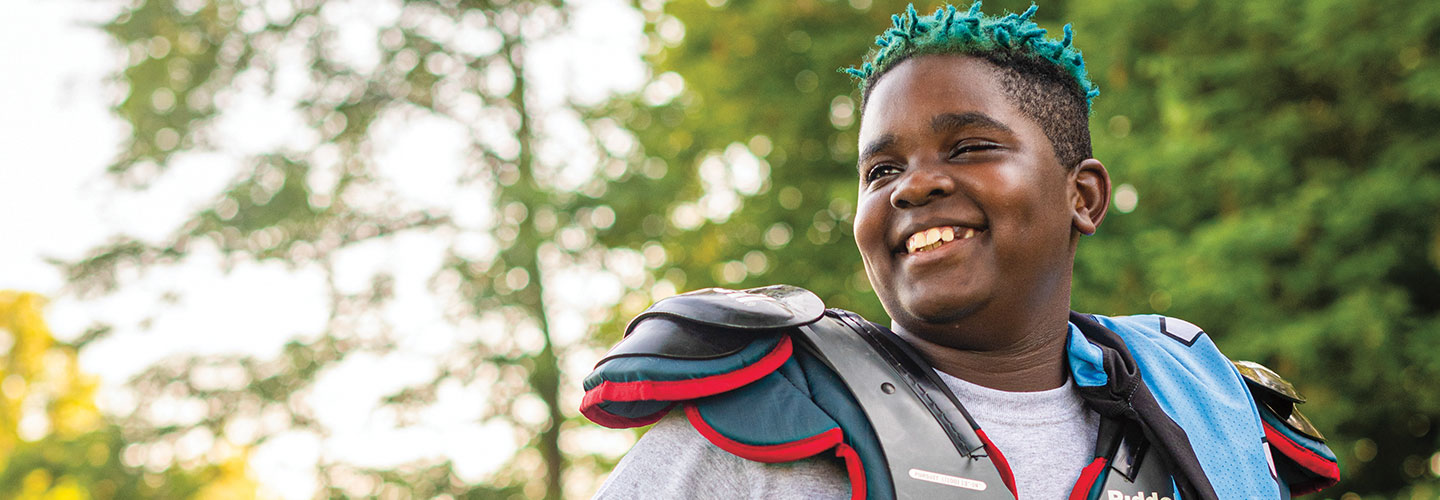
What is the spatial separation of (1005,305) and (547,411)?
10930mm

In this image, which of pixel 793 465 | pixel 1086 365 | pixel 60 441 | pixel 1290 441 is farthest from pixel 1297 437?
pixel 60 441

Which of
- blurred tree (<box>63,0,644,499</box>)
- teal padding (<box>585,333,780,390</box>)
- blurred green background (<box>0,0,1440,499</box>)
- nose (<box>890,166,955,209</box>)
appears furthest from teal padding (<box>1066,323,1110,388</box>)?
blurred tree (<box>63,0,644,499</box>)

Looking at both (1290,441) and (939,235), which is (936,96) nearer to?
(939,235)

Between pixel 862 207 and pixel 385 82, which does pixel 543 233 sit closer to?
pixel 385 82

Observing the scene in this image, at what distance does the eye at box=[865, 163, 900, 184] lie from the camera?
1986 mm

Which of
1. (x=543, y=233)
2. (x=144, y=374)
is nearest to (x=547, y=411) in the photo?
(x=543, y=233)

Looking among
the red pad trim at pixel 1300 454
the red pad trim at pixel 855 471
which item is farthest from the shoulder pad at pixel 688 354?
the red pad trim at pixel 1300 454

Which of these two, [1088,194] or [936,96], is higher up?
[936,96]

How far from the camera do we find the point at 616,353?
5.68 feet

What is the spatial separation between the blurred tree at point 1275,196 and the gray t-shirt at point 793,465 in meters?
5.39

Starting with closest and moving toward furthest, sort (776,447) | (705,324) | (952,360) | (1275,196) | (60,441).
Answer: (776,447)
(705,324)
(952,360)
(1275,196)
(60,441)

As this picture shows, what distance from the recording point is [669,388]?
1653mm

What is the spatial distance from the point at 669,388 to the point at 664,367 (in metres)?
0.03

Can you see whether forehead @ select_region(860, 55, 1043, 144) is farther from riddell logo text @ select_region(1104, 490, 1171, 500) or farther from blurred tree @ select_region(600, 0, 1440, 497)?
blurred tree @ select_region(600, 0, 1440, 497)
